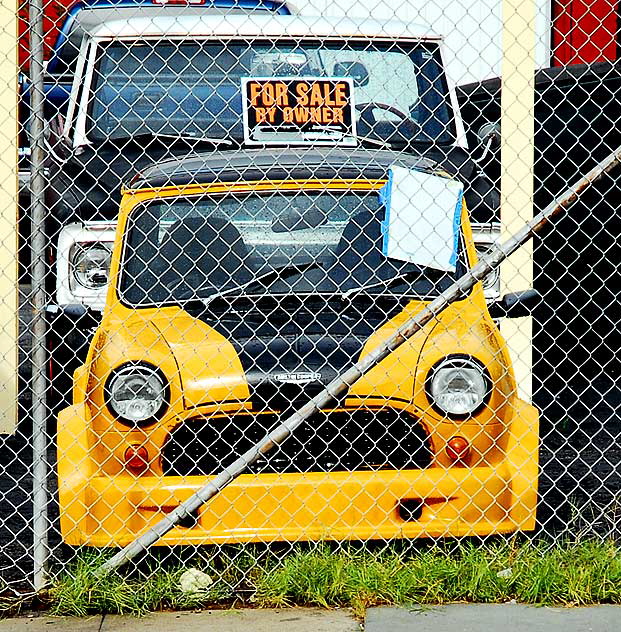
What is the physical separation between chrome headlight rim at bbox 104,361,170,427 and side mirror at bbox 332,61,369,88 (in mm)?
3271

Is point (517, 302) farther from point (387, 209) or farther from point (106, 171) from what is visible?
point (106, 171)

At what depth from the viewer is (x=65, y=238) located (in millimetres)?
6344

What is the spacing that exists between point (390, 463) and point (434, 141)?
3156mm

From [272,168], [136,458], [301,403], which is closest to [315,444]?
[301,403]

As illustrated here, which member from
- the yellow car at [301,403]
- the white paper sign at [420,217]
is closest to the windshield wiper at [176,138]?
the yellow car at [301,403]

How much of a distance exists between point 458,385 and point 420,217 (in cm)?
75

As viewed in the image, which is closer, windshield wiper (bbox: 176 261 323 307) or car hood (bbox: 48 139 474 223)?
windshield wiper (bbox: 176 261 323 307)

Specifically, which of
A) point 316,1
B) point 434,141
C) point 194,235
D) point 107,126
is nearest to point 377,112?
point 434,141

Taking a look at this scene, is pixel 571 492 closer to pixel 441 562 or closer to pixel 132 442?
pixel 441 562

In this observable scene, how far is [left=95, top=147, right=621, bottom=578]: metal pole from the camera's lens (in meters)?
4.09

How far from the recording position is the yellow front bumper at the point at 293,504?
13.7ft

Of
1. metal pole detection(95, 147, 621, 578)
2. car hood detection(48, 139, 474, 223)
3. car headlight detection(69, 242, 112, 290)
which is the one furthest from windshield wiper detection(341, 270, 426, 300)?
car headlight detection(69, 242, 112, 290)

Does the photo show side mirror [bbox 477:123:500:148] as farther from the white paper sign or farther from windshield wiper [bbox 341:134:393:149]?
the white paper sign

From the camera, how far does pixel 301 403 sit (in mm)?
4328
